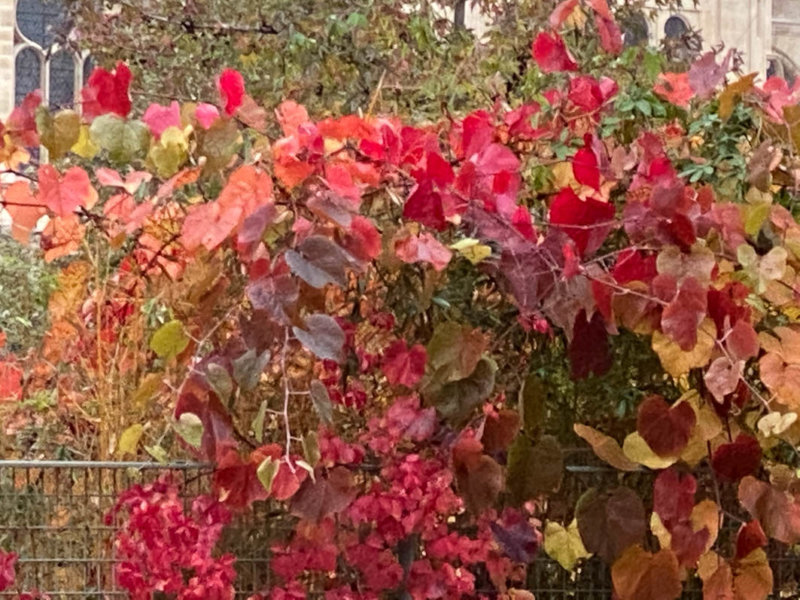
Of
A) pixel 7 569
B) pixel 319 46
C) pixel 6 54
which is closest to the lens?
pixel 7 569

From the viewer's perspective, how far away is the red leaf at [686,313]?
62.4 inches

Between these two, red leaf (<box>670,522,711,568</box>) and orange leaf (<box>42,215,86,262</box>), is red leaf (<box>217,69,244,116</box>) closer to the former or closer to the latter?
orange leaf (<box>42,215,86,262</box>)

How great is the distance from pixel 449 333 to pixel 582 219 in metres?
0.19

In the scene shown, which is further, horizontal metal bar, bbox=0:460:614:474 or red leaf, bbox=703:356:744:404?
horizontal metal bar, bbox=0:460:614:474

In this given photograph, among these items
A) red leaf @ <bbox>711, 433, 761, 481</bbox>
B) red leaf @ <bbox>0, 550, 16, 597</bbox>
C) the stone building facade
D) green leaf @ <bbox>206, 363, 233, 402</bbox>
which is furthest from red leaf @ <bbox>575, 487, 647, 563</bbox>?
the stone building facade

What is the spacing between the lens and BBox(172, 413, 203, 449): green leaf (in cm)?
160

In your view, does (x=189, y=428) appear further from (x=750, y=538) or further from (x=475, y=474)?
(x=750, y=538)

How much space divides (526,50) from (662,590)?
9.45ft

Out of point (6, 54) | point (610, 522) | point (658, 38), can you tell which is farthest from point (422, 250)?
point (6, 54)

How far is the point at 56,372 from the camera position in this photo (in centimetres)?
273

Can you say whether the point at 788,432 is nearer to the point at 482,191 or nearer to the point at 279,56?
the point at 482,191

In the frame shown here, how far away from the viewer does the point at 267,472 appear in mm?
1563

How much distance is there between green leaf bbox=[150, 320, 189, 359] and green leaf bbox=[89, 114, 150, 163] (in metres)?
0.20

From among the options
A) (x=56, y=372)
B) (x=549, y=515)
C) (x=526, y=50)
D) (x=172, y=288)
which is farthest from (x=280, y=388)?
(x=526, y=50)
